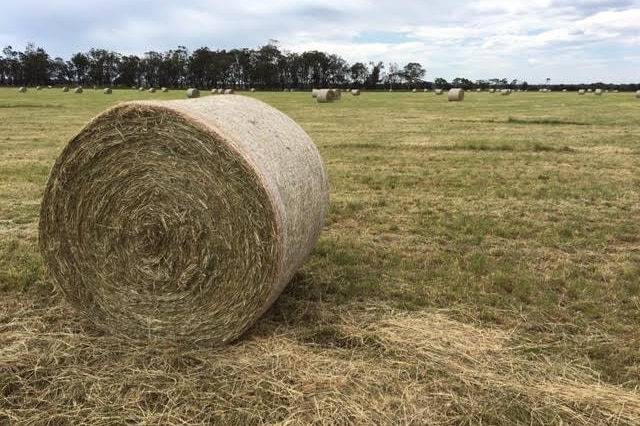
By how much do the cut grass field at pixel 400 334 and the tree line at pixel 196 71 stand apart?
92.7m

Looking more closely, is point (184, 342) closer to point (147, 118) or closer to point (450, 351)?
point (147, 118)

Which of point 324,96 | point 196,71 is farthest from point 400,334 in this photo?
point 196,71

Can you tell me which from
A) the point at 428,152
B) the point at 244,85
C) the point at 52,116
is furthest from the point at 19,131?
the point at 244,85

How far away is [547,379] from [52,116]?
1000 inches

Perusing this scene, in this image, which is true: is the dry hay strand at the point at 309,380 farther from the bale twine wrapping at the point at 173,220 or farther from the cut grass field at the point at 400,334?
the bale twine wrapping at the point at 173,220

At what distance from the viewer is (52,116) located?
24.9 meters

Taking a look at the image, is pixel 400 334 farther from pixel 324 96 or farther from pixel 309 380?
pixel 324 96

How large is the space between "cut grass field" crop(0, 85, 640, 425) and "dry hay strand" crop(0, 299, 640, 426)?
0.01 m

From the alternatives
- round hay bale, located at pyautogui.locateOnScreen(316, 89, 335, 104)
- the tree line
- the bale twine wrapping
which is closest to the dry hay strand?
the bale twine wrapping

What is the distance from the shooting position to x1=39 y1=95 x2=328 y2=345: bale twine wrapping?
4.32 metres

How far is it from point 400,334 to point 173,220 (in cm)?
205

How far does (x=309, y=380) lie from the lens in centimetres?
396

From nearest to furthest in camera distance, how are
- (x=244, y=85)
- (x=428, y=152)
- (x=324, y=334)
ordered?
(x=324, y=334) < (x=428, y=152) < (x=244, y=85)

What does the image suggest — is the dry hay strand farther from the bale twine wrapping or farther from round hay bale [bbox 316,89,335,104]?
round hay bale [bbox 316,89,335,104]
